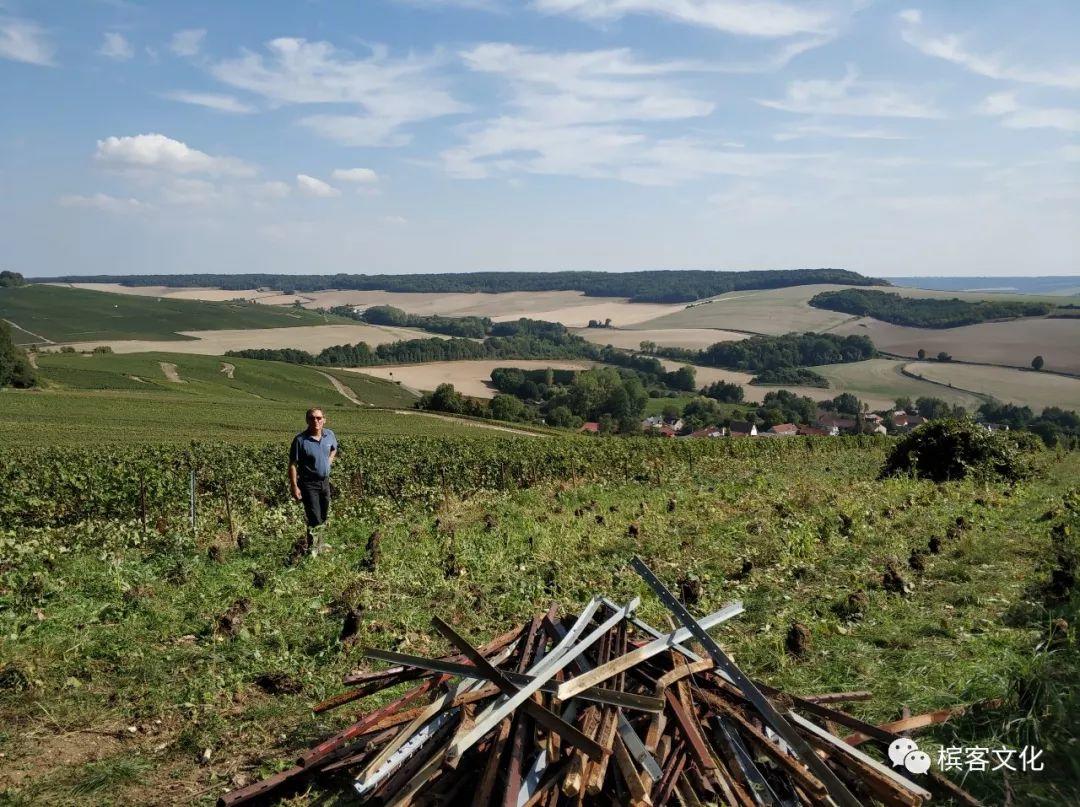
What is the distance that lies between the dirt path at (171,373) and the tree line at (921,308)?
338 feet

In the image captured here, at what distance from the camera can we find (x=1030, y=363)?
282 ft

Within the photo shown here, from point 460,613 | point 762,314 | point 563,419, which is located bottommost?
point 563,419

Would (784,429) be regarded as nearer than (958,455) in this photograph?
No

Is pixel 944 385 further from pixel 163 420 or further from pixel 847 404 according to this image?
pixel 163 420

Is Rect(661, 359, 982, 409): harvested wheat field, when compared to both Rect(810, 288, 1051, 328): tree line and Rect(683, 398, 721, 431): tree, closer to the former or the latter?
Rect(683, 398, 721, 431): tree

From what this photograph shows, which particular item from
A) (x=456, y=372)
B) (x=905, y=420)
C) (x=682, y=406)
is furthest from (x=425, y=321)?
(x=905, y=420)

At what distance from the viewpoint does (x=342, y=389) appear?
83750mm

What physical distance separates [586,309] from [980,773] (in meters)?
180

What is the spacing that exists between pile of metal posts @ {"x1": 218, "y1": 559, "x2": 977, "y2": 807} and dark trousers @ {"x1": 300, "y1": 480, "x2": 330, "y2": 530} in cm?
550

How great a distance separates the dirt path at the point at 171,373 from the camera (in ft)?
254

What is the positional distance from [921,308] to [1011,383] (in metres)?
56.7

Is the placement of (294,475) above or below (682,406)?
above

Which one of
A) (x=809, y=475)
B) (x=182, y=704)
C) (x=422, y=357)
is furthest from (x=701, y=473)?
(x=422, y=357)

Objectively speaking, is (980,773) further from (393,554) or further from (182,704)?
(393,554)
